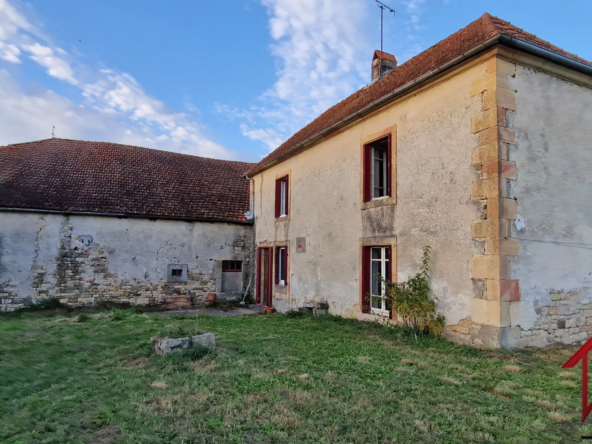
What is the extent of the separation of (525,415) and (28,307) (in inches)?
533

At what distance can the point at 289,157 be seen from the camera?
12.9 m

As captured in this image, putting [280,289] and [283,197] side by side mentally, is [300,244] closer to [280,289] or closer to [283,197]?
[280,289]

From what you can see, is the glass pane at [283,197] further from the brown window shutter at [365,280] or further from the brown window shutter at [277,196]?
the brown window shutter at [365,280]

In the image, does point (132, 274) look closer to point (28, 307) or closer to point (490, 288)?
point (28, 307)

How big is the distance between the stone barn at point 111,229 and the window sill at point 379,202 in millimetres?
7077

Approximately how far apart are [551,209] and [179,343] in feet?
20.9

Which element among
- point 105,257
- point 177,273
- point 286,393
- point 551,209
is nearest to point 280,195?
point 177,273

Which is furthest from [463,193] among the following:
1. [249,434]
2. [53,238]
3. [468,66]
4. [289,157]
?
[53,238]

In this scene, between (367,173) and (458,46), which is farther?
(367,173)

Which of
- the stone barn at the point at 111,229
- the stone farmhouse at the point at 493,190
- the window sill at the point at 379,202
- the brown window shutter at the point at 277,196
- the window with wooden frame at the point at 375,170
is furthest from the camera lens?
the brown window shutter at the point at 277,196

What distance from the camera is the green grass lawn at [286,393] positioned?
3.17 meters

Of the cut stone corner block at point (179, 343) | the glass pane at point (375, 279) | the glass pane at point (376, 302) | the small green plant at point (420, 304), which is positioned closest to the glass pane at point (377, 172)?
the glass pane at point (375, 279)

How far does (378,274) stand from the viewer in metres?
8.53

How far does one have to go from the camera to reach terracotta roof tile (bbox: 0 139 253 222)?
12945 mm
